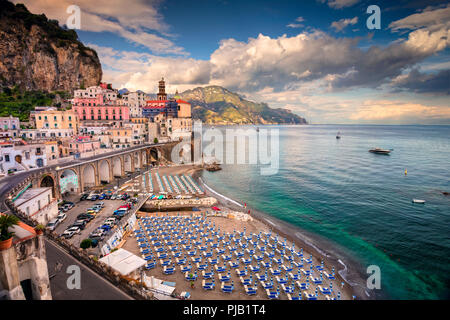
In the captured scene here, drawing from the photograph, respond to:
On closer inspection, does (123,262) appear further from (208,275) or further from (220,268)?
(220,268)

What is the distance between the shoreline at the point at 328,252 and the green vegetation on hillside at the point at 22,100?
71219 mm

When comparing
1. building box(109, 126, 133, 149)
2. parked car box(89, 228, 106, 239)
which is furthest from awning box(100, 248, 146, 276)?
building box(109, 126, 133, 149)

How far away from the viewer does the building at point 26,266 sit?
1077cm

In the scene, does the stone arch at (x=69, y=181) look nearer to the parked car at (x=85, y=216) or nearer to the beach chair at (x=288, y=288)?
the parked car at (x=85, y=216)

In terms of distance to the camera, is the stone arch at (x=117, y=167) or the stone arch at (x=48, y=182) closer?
the stone arch at (x=48, y=182)

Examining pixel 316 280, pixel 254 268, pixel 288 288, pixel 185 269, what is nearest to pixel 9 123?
pixel 185 269

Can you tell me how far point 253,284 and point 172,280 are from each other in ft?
26.9

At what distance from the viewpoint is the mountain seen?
267ft

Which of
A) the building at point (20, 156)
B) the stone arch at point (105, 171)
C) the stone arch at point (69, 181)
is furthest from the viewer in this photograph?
the stone arch at point (105, 171)

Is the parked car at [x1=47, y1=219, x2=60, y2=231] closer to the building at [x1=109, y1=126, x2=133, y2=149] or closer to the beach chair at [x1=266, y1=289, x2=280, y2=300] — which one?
the beach chair at [x1=266, y1=289, x2=280, y2=300]

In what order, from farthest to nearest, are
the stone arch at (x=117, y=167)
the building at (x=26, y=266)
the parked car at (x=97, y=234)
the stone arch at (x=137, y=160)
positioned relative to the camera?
1. the stone arch at (x=137, y=160)
2. the stone arch at (x=117, y=167)
3. the parked car at (x=97, y=234)
4. the building at (x=26, y=266)

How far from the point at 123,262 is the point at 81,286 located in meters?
5.51

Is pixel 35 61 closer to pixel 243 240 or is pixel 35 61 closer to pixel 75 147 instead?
pixel 75 147

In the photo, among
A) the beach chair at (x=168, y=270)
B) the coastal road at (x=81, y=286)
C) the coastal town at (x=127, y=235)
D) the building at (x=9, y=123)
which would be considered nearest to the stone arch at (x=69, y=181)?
the coastal town at (x=127, y=235)
